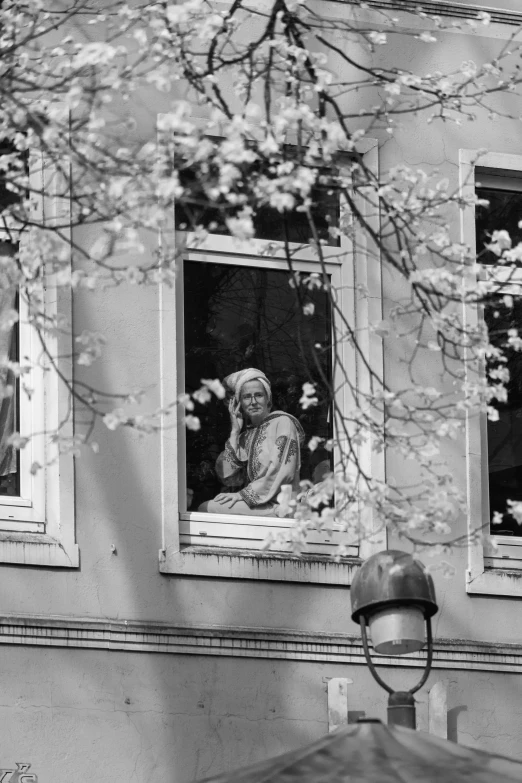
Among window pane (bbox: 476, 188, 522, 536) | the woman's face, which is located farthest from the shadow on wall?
the woman's face

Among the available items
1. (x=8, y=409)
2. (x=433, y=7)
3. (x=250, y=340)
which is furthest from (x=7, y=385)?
(x=433, y=7)

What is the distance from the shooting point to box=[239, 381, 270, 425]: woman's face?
38.6 ft

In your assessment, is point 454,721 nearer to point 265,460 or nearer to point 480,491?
point 480,491

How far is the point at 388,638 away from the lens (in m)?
9.09

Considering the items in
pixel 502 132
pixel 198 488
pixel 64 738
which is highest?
pixel 502 132

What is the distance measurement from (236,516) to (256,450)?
51 centimetres

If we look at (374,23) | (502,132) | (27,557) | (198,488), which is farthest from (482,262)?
(27,557)

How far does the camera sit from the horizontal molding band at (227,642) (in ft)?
34.2

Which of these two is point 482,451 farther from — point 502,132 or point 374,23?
point 374,23

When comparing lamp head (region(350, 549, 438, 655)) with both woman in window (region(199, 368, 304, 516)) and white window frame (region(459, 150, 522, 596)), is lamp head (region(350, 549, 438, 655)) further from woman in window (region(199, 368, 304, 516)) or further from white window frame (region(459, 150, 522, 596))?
woman in window (region(199, 368, 304, 516))

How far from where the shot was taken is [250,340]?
1188cm

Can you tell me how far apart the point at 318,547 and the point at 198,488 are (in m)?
0.83

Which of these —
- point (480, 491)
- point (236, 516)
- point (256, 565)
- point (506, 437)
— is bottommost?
point (256, 565)

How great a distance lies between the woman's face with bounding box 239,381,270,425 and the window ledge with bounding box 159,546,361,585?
98 centimetres
